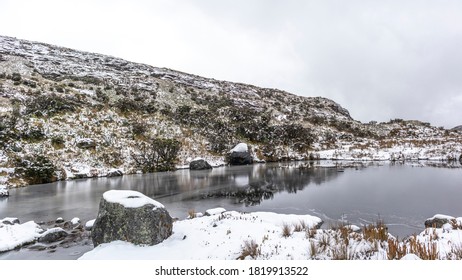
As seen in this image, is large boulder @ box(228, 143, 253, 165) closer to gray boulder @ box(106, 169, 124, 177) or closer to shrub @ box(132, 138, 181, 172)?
shrub @ box(132, 138, 181, 172)

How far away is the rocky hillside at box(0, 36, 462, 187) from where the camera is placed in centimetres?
3036

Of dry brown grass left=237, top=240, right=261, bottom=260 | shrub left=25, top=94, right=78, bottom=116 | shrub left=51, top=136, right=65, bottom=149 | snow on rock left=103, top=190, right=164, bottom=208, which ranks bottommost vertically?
dry brown grass left=237, top=240, right=261, bottom=260

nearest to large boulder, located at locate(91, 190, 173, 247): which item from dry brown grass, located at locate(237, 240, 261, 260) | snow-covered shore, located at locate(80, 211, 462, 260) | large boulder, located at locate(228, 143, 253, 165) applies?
snow-covered shore, located at locate(80, 211, 462, 260)

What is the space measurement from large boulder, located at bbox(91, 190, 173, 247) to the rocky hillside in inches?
826

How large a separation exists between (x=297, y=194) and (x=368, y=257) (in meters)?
11.8

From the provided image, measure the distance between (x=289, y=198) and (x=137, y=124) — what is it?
31.2m

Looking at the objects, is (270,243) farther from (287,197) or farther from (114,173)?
(114,173)

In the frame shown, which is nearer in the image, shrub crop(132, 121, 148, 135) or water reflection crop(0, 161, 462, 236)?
water reflection crop(0, 161, 462, 236)

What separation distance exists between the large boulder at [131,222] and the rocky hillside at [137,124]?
20978mm

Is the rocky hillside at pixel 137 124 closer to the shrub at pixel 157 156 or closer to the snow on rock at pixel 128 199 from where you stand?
the shrub at pixel 157 156

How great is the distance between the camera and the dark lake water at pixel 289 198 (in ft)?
39.9

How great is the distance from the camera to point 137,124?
41.5 m

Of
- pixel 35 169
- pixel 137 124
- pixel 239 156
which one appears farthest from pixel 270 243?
pixel 137 124

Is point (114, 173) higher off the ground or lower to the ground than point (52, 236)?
higher
